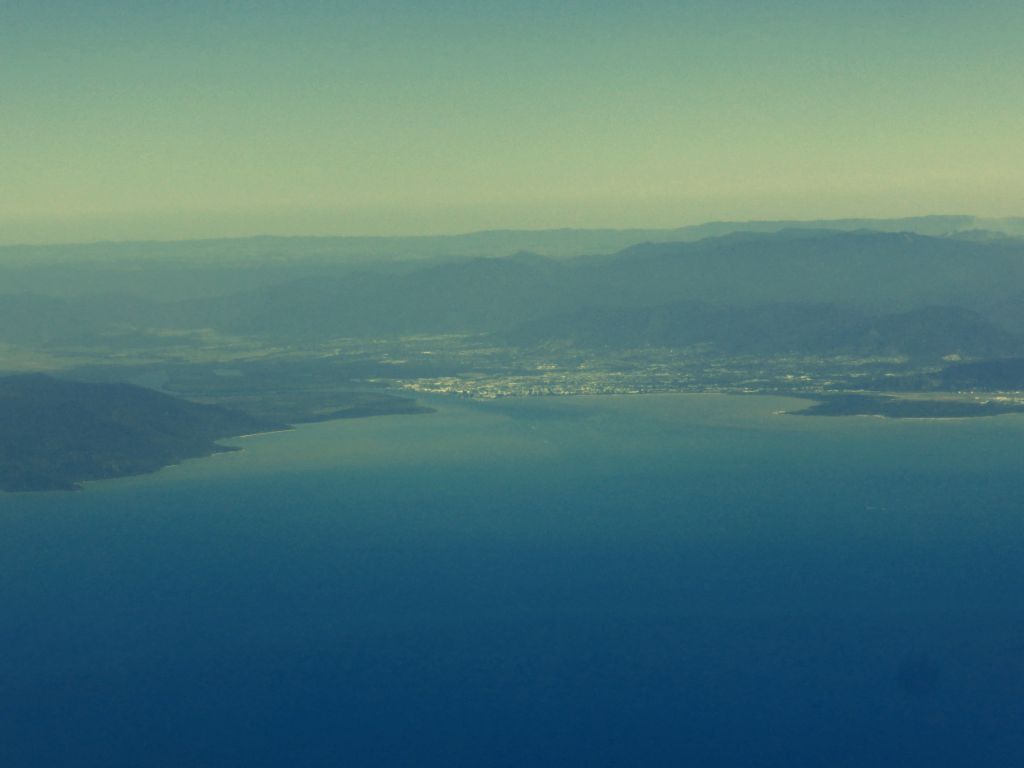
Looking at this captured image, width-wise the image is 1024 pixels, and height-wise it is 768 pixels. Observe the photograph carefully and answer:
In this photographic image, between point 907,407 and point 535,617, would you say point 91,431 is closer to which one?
point 535,617

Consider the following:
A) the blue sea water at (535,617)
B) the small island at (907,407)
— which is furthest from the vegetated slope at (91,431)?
the small island at (907,407)

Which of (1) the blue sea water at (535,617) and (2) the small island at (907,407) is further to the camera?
(2) the small island at (907,407)

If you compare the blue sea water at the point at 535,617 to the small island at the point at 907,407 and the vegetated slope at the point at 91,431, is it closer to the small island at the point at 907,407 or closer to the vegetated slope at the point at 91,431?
the vegetated slope at the point at 91,431

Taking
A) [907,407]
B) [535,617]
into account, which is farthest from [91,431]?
[907,407]

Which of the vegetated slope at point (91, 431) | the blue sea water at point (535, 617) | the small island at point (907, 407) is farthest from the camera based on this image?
the small island at point (907, 407)

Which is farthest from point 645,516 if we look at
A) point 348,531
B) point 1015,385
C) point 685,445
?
point 1015,385

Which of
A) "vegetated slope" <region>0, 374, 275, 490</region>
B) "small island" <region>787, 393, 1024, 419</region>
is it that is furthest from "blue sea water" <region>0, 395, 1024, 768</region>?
"small island" <region>787, 393, 1024, 419</region>

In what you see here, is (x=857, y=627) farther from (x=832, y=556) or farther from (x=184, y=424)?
(x=184, y=424)
